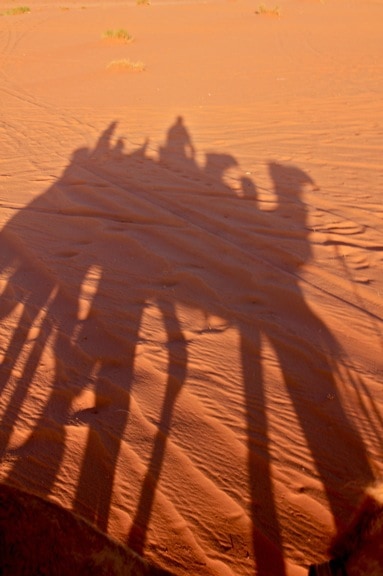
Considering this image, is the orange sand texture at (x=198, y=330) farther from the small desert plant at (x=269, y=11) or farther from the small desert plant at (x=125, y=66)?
the small desert plant at (x=269, y=11)

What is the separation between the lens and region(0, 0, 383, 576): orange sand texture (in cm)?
261

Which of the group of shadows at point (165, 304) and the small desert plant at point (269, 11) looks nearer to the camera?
the group of shadows at point (165, 304)

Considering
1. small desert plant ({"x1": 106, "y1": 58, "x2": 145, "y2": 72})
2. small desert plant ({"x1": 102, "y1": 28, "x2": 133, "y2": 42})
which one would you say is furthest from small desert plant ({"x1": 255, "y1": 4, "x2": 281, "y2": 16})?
small desert plant ({"x1": 106, "y1": 58, "x2": 145, "y2": 72})

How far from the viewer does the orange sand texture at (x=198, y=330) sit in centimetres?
261

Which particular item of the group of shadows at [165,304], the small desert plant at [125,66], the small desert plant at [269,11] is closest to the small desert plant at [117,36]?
the small desert plant at [125,66]

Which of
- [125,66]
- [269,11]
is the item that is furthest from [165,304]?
[269,11]

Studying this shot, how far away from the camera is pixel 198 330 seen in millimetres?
3896

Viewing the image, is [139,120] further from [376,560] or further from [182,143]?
[376,560]

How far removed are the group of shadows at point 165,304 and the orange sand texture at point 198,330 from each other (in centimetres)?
1

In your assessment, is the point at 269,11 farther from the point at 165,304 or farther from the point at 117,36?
the point at 165,304

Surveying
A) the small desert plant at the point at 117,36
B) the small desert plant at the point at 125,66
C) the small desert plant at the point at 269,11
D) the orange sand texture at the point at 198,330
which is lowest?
the orange sand texture at the point at 198,330

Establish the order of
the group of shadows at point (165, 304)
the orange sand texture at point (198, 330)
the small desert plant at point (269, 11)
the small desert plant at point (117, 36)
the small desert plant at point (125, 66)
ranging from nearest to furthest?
the orange sand texture at point (198, 330) → the group of shadows at point (165, 304) → the small desert plant at point (125, 66) → the small desert plant at point (117, 36) → the small desert plant at point (269, 11)

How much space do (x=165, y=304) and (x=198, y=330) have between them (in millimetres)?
460

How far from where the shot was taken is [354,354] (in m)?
3.56
